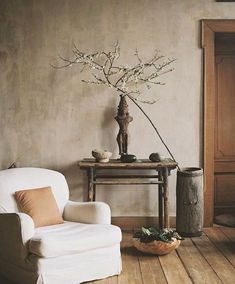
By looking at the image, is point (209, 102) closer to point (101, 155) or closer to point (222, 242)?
point (101, 155)

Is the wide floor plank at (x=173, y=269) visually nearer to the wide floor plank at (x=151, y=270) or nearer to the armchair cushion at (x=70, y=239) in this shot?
the wide floor plank at (x=151, y=270)

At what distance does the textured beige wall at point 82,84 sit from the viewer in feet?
18.2

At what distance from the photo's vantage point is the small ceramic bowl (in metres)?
5.21

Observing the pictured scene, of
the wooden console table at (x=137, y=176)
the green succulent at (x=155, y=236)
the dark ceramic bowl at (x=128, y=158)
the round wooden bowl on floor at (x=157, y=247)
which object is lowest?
the round wooden bowl on floor at (x=157, y=247)

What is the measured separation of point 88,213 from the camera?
4230 millimetres

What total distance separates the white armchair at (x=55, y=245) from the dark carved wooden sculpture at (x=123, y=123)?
51.8 inches

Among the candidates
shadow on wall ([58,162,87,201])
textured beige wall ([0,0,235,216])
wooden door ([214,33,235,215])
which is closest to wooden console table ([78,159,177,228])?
shadow on wall ([58,162,87,201])

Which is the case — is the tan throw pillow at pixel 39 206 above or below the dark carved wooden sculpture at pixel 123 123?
below

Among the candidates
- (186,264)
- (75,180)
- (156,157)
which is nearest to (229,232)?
(156,157)

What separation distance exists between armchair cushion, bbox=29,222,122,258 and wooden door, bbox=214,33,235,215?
258 cm

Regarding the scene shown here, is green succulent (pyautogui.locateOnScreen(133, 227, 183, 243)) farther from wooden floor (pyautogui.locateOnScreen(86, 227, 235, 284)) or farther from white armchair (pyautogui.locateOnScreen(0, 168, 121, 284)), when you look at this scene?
white armchair (pyautogui.locateOnScreen(0, 168, 121, 284))

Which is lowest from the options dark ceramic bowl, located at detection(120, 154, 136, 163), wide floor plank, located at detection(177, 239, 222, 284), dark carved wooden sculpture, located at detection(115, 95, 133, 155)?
wide floor plank, located at detection(177, 239, 222, 284)

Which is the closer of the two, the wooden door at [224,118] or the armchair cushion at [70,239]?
the armchair cushion at [70,239]

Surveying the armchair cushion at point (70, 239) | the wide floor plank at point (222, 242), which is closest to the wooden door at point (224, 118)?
the wide floor plank at point (222, 242)
